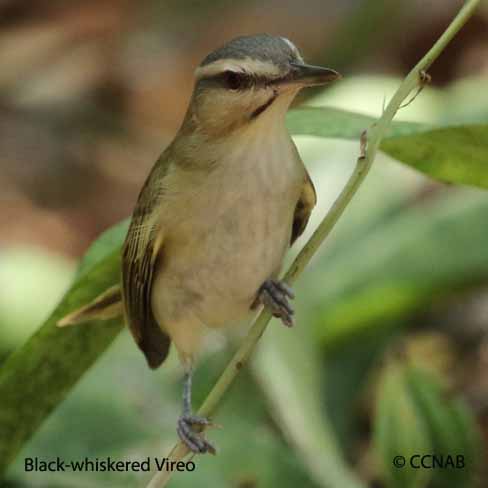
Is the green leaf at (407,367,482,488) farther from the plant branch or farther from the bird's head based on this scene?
the plant branch

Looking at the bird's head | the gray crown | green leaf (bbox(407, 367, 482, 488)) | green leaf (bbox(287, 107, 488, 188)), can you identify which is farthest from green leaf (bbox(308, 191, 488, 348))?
green leaf (bbox(287, 107, 488, 188))

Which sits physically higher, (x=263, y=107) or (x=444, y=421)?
(x=263, y=107)

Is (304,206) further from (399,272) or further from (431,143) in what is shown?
(399,272)

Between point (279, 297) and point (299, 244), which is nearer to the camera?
point (279, 297)

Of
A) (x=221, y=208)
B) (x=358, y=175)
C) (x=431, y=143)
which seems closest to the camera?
(x=358, y=175)

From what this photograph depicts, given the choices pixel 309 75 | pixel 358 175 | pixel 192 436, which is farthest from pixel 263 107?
pixel 192 436

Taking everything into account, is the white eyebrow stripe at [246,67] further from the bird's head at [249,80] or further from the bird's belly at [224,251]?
the bird's belly at [224,251]

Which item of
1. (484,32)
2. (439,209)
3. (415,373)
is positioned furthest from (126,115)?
(415,373)

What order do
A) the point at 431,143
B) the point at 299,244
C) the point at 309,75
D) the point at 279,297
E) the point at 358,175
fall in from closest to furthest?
the point at 358,175, the point at 431,143, the point at 309,75, the point at 279,297, the point at 299,244
